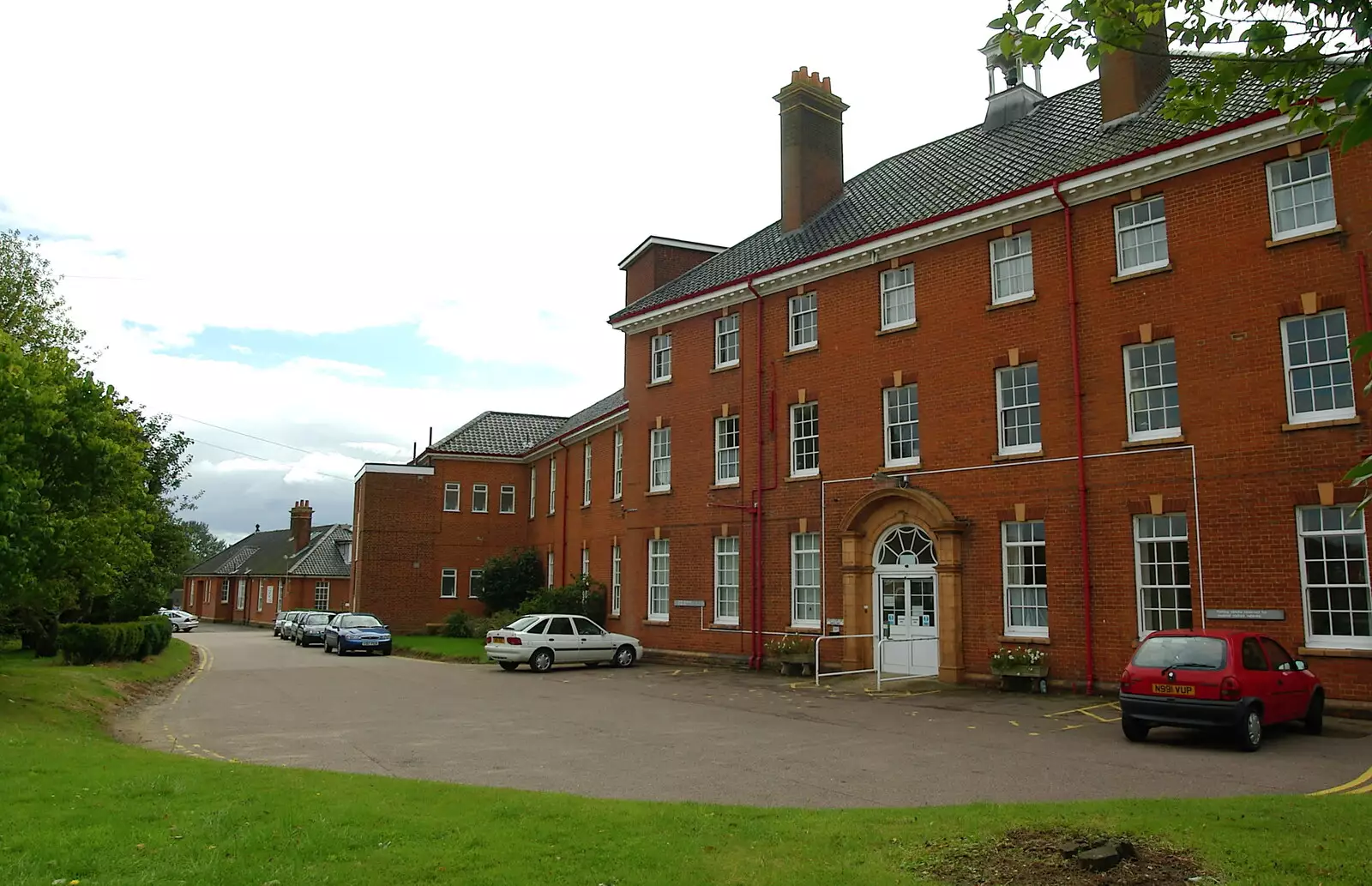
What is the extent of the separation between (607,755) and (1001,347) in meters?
12.5

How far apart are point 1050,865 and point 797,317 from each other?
20.0 meters

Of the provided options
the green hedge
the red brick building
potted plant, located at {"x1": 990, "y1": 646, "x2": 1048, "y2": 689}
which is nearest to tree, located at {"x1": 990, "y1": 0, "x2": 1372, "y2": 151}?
potted plant, located at {"x1": 990, "y1": 646, "x2": 1048, "y2": 689}

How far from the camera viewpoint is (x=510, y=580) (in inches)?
1735

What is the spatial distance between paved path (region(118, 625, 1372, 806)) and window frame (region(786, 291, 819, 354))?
26.6 ft

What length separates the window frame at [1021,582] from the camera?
1959cm

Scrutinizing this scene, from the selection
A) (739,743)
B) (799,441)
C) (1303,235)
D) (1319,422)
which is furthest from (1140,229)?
(739,743)

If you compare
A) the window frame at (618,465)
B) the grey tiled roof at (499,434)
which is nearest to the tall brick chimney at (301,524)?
the grey tiled roof at (499,434)

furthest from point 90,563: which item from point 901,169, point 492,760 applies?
point 901,169

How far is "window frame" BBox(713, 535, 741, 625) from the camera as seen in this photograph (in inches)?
1042

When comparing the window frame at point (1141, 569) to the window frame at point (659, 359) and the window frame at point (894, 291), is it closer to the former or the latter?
the window frame at point (894, 291)

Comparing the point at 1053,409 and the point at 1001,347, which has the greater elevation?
the point at 1001,347

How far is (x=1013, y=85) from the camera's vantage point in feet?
90.3

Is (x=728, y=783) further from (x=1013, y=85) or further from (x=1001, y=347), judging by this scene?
(x=1013, y=85)

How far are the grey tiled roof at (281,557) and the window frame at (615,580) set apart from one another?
38477mm
